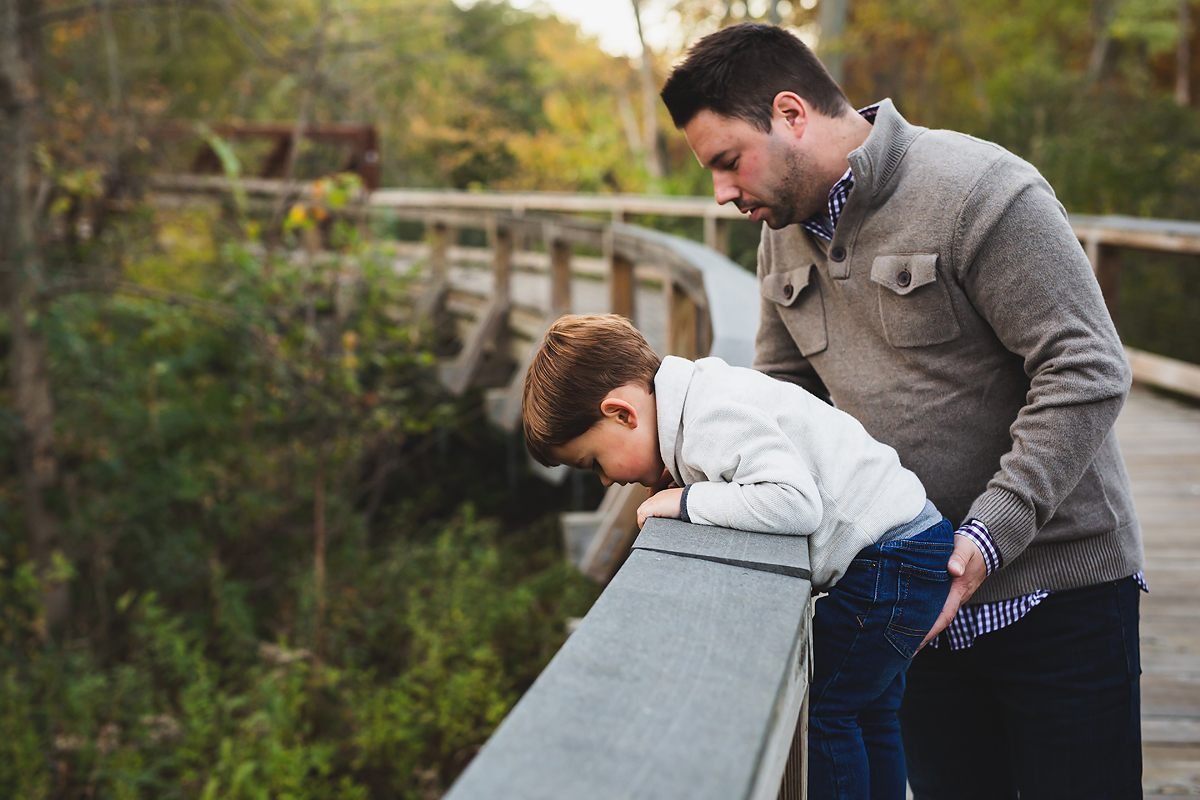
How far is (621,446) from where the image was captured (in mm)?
1581

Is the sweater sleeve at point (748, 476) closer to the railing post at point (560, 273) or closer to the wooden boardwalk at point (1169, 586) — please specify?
the wooden boardwalk at point (1169, 586)

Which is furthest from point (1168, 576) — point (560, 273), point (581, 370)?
point (560, 273)

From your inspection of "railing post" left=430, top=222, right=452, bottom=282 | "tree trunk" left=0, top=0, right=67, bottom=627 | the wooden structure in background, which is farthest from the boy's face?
"railing post" left=430, top=222, right=452, bottom=282

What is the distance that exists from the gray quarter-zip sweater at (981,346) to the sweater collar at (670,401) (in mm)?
348

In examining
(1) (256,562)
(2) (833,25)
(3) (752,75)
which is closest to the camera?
(3) (752,75)

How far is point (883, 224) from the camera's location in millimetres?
1581

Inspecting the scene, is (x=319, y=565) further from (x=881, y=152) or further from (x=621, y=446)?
(x=881, y=152)

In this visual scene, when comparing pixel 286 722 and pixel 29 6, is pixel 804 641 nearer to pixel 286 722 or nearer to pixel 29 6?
pixel 286 722

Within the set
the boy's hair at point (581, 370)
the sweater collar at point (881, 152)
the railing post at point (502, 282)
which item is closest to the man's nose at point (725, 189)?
the sweater collar at point (881, 152)

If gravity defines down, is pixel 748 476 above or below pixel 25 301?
above

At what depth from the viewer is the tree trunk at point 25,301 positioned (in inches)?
243

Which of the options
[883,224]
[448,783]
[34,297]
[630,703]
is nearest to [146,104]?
[34,297]

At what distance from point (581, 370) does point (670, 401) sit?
0.15 m

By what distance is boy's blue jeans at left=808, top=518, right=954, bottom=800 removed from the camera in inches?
55.9
